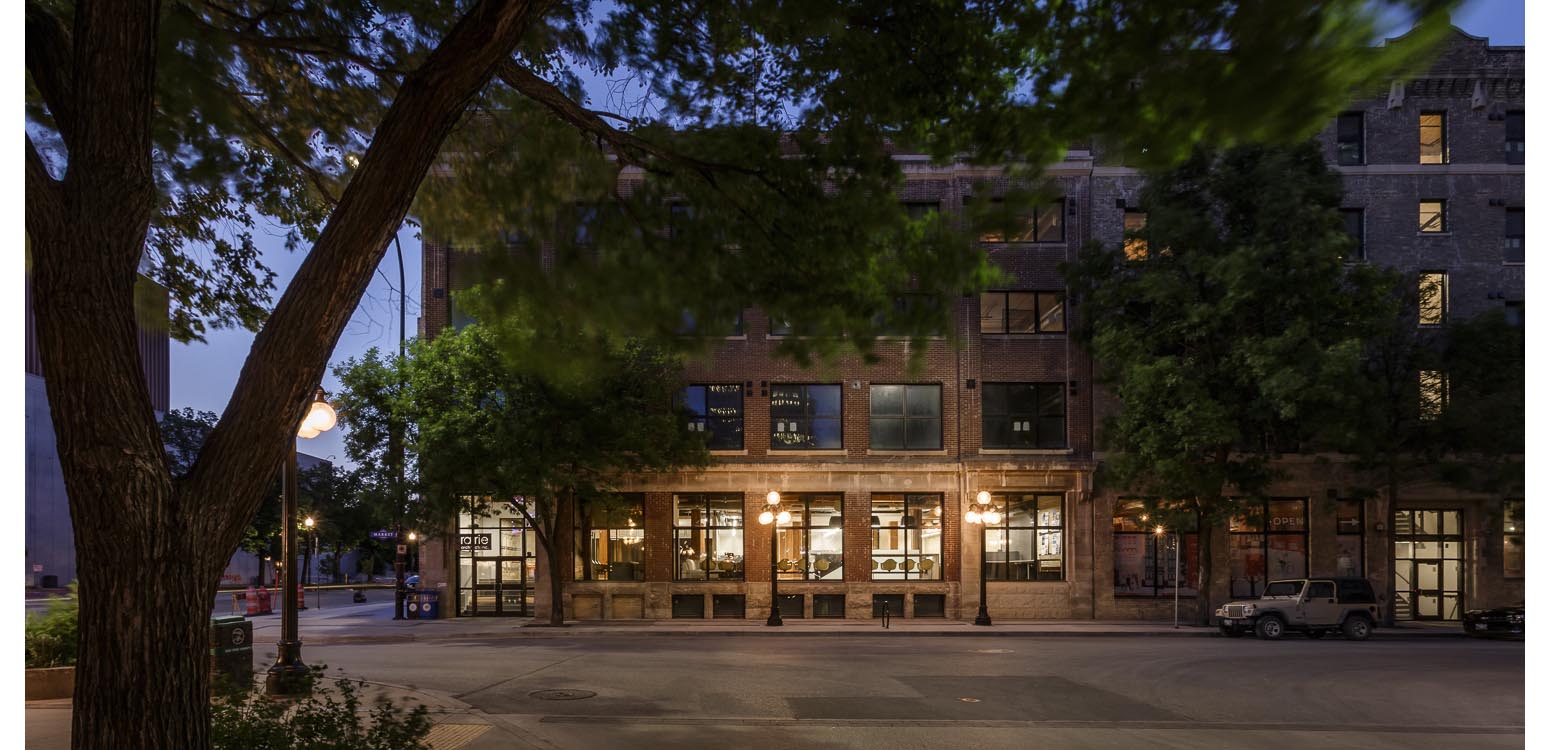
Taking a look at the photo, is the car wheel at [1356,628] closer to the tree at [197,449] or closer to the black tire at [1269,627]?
the black tire at [1269,627]

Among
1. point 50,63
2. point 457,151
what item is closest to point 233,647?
point 457,151

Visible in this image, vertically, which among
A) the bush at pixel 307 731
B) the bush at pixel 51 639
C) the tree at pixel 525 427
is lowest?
the bush at pixel 51 639

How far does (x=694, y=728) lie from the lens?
11.3 m

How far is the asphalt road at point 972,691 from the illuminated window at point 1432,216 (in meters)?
14.8

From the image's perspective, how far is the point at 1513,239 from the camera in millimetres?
30344

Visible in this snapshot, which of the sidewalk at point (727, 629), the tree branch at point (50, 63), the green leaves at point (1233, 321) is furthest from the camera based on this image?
the sidewalk at point (727, 629)

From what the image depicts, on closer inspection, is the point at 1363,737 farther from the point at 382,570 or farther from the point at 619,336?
the point at 382,570

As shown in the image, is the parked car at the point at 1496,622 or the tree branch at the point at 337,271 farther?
the parked car at the point at 1496,622

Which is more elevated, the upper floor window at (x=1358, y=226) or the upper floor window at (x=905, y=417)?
the upper floor window at (x=1358, y=226)

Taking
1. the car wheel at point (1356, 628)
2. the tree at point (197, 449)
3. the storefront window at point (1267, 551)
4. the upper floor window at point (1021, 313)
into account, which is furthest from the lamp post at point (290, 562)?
the tree at point (197, 449)

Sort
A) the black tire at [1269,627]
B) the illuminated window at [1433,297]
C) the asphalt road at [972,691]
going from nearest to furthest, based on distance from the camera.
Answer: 1. the asphalt road at [972,691]
2. the black tire at [1269,627]
3. the illuminated window at [1433,297]

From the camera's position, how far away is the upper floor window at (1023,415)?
30.1 meters

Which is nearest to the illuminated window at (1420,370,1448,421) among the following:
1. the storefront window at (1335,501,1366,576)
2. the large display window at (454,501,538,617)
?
the storefront window at (1335,501,1366,576)

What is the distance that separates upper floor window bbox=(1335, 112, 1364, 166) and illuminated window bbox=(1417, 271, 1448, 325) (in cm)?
450
